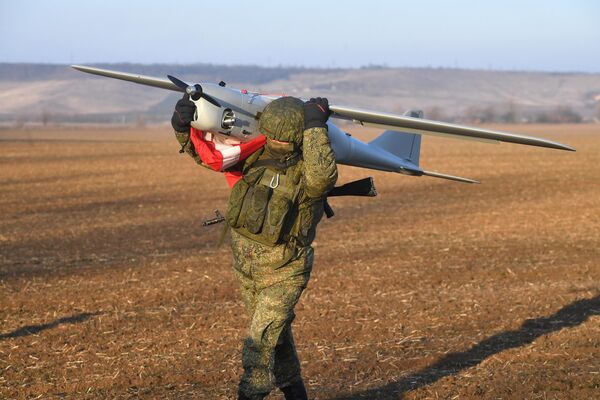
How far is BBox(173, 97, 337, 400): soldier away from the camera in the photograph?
6562 mm

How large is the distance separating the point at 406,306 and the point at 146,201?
49.9 feet

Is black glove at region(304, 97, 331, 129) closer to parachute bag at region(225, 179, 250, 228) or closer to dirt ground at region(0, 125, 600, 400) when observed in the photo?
parachute bag at region(225, 179, 250, 228)

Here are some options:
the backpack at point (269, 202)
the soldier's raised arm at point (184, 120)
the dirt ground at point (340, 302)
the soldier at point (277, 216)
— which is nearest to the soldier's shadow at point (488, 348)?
the dirt ground at point (340, 302)

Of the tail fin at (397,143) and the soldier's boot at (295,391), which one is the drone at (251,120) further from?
the tail fin at (397,143)

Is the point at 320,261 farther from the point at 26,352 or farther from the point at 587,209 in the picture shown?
the point at 587,209

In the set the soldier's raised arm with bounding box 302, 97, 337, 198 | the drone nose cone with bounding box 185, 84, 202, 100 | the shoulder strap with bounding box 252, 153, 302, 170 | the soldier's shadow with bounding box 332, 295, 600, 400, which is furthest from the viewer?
the soldier's shadow with bounding box 332, 295, 600, 400

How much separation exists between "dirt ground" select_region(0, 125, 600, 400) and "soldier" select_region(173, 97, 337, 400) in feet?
5.32

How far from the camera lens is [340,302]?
1227 centimetres

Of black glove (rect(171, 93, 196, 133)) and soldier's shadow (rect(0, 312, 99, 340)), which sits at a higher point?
black glove (rect(171, 93, 196, 133))

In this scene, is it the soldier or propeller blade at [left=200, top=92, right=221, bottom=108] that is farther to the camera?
propeller blade at [left=200, top=92, right=221, bottom=108]

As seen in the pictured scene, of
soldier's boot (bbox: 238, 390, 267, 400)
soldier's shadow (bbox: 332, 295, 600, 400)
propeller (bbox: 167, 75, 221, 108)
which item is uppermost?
propeller (bbox: 167, 75, 221, 108)

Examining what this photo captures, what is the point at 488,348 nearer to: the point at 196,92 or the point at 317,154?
the point at 317,154

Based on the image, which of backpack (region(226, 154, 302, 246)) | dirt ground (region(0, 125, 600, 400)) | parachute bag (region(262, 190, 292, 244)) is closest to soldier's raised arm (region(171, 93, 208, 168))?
backpack (region(226, 154, 302, 246))

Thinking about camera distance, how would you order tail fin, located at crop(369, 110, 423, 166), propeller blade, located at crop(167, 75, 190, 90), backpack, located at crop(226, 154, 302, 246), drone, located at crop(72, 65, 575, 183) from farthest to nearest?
tail fin, located at crop(369, 110, 423, 166)
propeller blade, located at crop(167, 75, 190, 90)
drone, located at crop(72, 65, 575, 183)
backpack, located at crop(226, 154, 302, 246)
